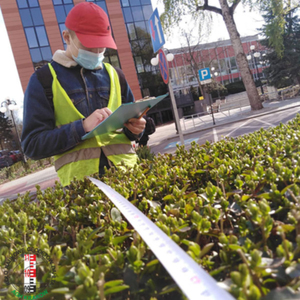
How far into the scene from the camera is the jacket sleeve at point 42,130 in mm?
1885

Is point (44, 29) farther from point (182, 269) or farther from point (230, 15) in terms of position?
point (182, 269)

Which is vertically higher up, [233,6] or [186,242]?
[233,6]

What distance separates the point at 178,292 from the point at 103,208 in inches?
25.4

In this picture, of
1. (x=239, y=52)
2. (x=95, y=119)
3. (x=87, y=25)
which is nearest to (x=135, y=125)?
(x=95, y=119)

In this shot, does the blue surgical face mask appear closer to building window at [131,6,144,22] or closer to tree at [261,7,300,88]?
tree at [261,7,300,88]

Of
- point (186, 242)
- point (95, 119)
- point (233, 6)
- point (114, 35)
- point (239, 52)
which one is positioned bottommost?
point (186, 242)

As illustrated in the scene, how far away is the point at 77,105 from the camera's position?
217 cm

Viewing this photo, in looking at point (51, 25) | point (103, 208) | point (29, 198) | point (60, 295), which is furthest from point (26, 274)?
point (51, 25)

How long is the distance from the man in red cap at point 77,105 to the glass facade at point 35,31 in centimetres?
2840

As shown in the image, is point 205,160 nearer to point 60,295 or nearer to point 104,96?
point 104,96

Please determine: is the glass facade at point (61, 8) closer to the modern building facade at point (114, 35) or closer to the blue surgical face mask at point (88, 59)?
the modern building facade at point (114, 35)

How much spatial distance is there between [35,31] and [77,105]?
98.9 ft

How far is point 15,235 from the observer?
114 cm

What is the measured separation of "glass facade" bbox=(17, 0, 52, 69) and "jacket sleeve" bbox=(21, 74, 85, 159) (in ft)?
93.9
